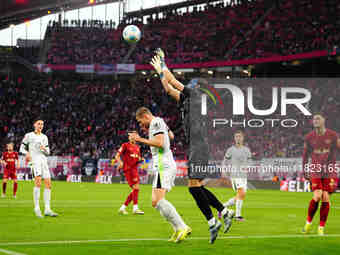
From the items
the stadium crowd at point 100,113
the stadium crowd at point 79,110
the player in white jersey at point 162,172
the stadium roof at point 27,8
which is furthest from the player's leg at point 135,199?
the stadium roof at point 27,8

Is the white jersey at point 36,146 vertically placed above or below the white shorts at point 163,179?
above

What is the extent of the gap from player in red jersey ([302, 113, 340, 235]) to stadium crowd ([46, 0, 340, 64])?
101 feet

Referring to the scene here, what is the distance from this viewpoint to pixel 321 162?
12.2 meters

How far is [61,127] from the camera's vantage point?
52812 mm

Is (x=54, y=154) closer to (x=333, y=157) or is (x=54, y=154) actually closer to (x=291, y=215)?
(x=291, y=215)

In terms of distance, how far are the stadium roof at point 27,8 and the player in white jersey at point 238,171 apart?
32.9m

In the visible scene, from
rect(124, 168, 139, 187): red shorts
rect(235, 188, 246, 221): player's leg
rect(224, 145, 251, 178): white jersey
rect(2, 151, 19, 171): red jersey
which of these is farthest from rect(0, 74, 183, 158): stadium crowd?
rect(235, 188, 246, 221): player's leg

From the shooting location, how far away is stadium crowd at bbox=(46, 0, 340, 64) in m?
45.2

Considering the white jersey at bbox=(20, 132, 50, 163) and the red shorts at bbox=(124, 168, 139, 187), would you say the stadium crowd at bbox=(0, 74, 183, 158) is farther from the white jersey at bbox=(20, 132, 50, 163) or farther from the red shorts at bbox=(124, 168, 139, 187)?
the white jersey at bbox=(20, 132, 50, 163)

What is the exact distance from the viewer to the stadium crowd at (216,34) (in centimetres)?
4519

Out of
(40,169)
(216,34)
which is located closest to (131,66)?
(216,34)

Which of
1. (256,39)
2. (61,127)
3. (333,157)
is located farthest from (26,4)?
(333,157)

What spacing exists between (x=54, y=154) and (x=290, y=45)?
68.2 feet

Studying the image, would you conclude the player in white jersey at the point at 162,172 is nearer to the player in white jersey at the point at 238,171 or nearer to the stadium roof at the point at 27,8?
the player in white jersey at the point at 238,171
